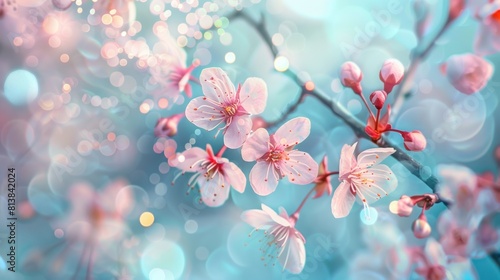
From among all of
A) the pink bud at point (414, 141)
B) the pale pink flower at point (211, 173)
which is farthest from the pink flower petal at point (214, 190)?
the pink bud at point (414, 141)

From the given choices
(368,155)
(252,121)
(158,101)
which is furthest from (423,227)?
(158,101)

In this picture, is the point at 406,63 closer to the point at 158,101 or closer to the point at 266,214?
the point at 266,214

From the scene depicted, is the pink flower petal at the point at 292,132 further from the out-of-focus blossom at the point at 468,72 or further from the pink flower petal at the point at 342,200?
the out-of-focus blossom at the point at 468,72

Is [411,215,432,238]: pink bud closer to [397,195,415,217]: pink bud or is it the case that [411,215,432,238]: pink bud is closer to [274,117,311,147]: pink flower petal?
[397,195,415,217]: pink bud

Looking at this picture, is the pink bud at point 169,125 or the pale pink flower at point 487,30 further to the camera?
the pink bud at point 169,125

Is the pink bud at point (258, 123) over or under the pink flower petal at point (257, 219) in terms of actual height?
over
